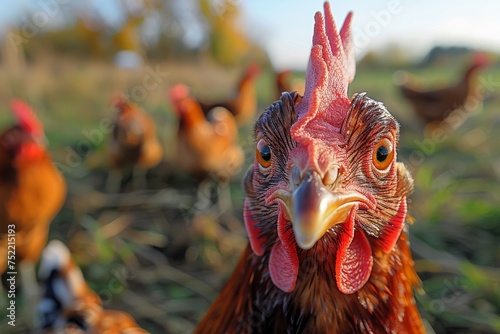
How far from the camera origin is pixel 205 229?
3.13 m

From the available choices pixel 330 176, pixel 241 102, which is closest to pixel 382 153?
pixel 330 176

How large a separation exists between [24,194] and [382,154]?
232cm

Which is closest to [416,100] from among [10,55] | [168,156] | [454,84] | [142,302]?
[454,84]

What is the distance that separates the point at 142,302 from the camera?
261 centimetres

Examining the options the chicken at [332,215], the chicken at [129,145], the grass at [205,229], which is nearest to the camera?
the chicken at [332,215]

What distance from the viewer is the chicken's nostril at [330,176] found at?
0.65 m

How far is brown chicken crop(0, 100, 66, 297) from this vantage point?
8.02ft

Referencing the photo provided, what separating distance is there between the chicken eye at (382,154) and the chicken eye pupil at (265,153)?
190 millimetres

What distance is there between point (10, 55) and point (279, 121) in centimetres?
606

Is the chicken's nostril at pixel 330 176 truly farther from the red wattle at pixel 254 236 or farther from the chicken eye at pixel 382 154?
the red wattle at pixel 254 236

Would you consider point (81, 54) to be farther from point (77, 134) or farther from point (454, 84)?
point (454, 84)

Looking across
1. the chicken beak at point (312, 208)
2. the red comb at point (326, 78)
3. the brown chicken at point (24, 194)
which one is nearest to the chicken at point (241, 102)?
the brown chicken at point (24, 194)

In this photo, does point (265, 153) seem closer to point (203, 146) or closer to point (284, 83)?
point (203, 146)

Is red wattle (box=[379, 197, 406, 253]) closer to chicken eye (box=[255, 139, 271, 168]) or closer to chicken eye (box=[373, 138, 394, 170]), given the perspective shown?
chicken eye (box=[373, 138, 394, 170])
